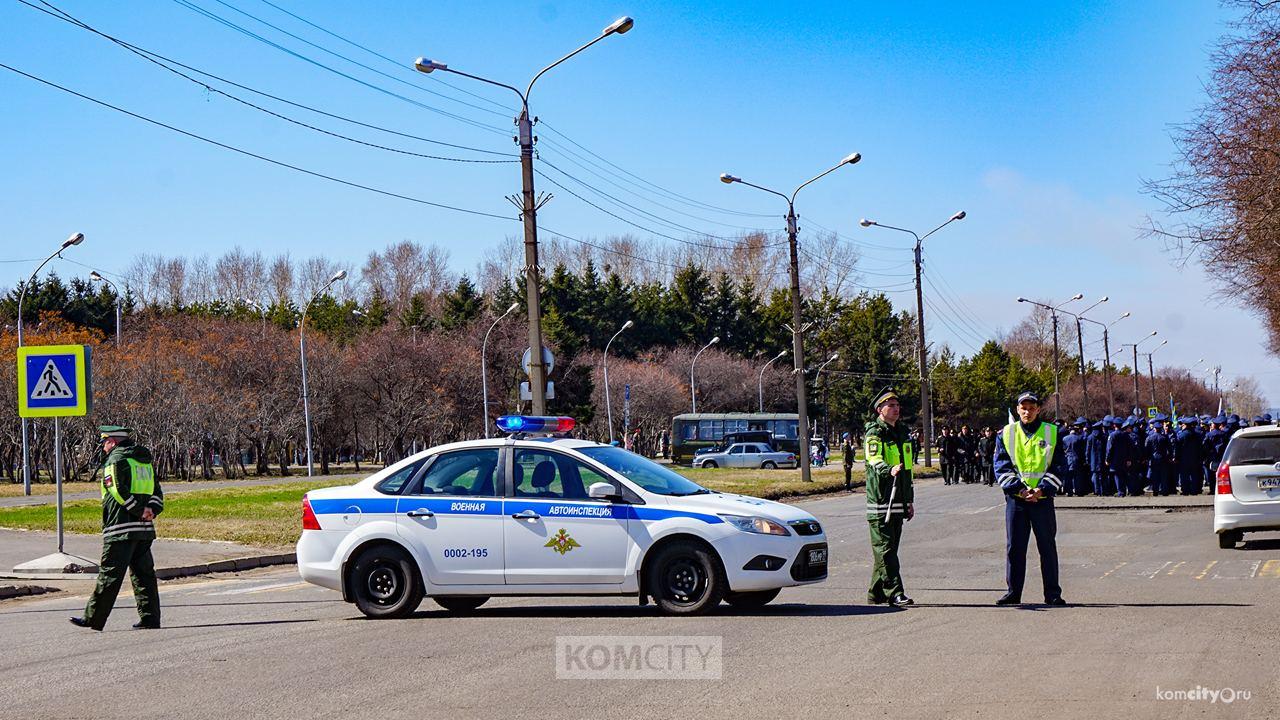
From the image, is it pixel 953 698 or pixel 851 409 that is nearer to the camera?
pixel 953 698

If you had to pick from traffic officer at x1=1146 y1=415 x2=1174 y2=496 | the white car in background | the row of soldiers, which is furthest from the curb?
traffic officer at x1=1146 y1=415 x2=1174 y2=496

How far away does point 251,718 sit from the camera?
720 centimetres

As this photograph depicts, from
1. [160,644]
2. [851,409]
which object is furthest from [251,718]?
[851,409]

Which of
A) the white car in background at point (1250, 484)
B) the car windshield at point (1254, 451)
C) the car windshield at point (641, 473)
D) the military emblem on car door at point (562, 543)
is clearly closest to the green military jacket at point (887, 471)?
the car windshield at point (641, 473)

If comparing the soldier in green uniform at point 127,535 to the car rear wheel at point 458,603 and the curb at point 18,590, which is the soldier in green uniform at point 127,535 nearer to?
the car rear wheel at point 458,603

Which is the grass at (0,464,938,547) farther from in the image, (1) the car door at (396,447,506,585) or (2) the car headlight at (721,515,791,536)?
(2) the car headlight at (721,515,791,536)

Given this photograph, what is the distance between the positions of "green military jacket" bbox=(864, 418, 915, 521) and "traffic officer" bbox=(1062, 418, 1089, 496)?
810 inches

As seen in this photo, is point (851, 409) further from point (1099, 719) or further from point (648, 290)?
point (1099, 719)

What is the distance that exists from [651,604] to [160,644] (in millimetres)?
4166

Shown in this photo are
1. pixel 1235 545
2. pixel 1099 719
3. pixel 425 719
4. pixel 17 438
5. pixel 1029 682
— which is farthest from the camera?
pixel 17 438

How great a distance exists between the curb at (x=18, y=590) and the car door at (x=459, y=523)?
20.8 feet

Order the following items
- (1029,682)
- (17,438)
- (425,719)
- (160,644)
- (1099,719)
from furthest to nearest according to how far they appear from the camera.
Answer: (17,438), (160,644), (1029,682), (425,719), (1099,719)

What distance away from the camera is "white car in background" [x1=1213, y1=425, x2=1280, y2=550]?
52.3ft

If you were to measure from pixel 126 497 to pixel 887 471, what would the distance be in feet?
21.7
